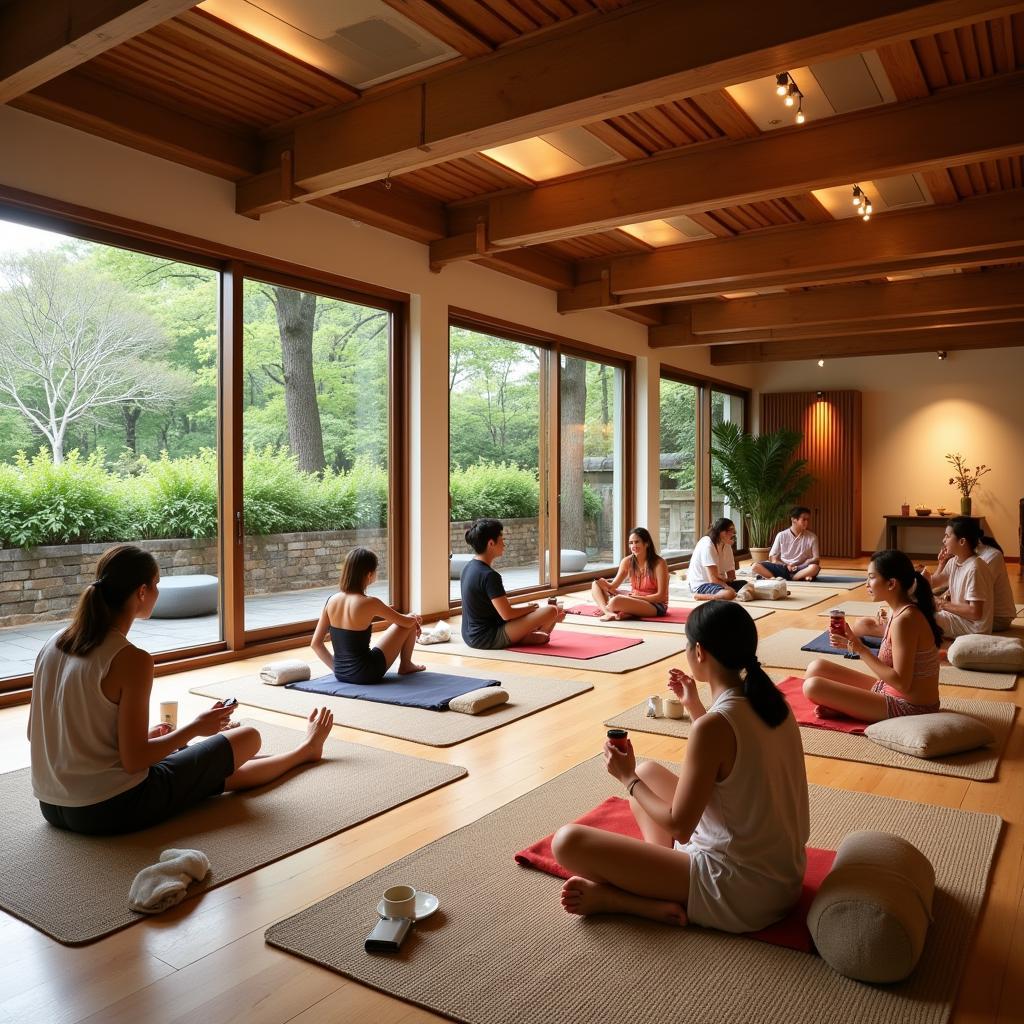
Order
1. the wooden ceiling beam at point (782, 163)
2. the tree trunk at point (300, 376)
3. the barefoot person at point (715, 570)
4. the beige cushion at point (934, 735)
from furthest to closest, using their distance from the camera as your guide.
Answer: the barefoot person at point (715, 570) → the tree trunk at point (300, 376) → the wooden ceiling beam at point (782, 163) → the beige cushion at point (934, 735)

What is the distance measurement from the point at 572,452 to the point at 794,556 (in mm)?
2711

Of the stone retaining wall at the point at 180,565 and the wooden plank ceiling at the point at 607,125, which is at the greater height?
the wooden plank ceiling at the point at 607,125

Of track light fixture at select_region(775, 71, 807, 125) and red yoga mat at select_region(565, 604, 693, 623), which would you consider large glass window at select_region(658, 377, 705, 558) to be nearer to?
red yoga mat at select_region(565, 604, 693, 623)

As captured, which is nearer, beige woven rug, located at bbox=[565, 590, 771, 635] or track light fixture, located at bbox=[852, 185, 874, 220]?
track light fixture, located at bbox=[852, 185, 874, 220]

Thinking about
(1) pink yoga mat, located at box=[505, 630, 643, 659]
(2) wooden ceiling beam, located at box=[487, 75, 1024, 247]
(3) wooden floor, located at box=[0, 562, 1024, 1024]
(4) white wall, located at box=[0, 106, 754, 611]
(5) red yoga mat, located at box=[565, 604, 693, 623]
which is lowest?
(3) wooden floor, located at box=[0, 562, 1024, 1024]

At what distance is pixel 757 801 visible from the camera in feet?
6.51

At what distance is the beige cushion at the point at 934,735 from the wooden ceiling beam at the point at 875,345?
8.36 m

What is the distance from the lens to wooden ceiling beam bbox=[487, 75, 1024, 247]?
445cm

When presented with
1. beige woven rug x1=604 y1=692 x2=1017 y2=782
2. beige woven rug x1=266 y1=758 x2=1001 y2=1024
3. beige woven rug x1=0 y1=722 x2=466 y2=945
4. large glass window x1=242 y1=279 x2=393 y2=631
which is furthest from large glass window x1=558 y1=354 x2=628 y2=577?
beige woven rug x1=266 y1=758 x2=1001 y2=1024

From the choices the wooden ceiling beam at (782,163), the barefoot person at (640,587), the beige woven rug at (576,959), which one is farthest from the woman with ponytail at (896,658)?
the barefoot person at (640,587)

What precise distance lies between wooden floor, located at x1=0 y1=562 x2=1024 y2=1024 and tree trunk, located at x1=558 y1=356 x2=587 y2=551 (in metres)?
5.22

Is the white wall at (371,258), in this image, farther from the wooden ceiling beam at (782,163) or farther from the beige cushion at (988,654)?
the beige cushion at (988,654)

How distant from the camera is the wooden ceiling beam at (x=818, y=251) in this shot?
6.17 meters

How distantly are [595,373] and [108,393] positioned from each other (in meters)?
5.43
